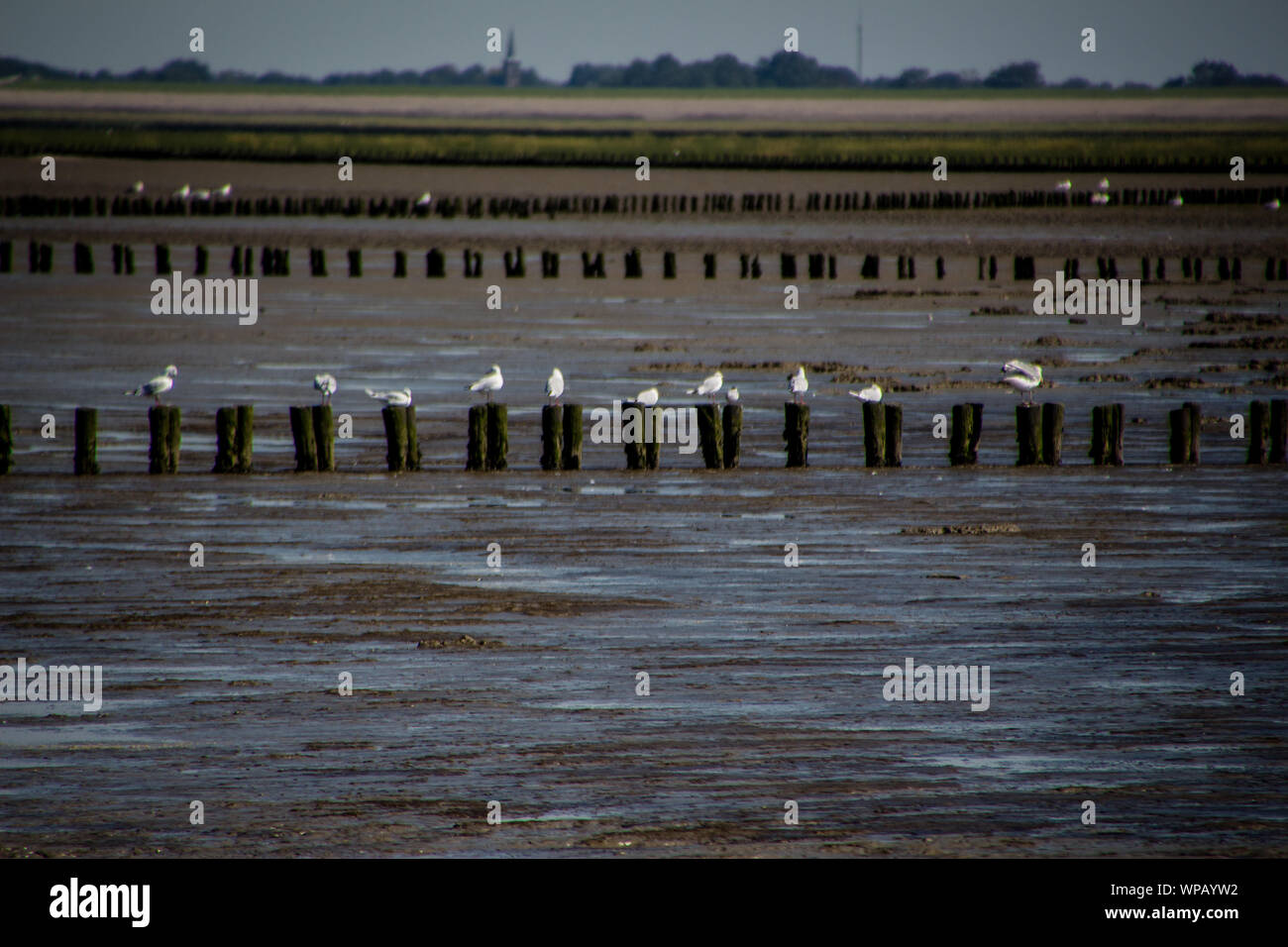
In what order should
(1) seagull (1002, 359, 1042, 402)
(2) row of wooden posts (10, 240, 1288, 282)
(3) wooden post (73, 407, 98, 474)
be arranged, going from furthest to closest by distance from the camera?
(2) row of wooden posts (10, 240, 1288, 282), (1) seagull (1002, 359, 1042, 402), (3) wooden post (73, 407, 98, 474)

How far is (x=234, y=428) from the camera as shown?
20.5m

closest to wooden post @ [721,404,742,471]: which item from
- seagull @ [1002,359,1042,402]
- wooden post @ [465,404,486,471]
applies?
wooden post @ [465,404,486,471]

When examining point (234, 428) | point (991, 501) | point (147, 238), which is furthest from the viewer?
point (147, 238)

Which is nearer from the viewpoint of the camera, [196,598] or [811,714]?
[811,714]

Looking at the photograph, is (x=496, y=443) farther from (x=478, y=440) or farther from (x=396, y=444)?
(x=396, y=444)

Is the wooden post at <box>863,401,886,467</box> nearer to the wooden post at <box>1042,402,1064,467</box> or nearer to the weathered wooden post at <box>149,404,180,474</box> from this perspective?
the wooden post at <box>1042,402,1064,467</box>

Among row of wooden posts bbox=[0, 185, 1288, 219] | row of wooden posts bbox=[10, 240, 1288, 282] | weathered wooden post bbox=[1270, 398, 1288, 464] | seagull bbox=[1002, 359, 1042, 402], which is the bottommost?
weathered wooden post bbox=[1270, 398, 1288, 464]

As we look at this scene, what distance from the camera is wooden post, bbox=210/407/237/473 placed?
20.4m

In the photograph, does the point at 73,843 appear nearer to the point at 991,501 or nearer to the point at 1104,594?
the point at 1104,594

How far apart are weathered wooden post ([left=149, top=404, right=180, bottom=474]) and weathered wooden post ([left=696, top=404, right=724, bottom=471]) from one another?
540 cm

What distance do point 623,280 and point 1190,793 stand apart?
42878 millimetres

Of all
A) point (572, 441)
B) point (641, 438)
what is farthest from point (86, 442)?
point (641, 438)
